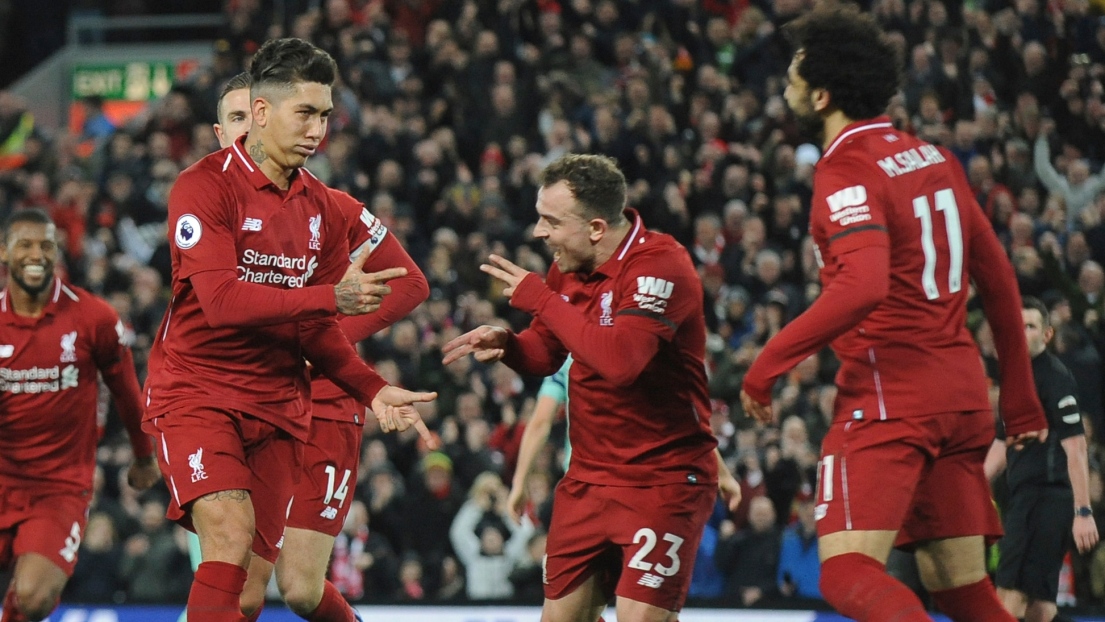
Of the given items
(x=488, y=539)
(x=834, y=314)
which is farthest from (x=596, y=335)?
(x=488, y=539)

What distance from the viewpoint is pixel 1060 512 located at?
27.2ft

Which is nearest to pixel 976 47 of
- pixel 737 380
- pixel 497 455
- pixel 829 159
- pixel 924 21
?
pixel 924 21

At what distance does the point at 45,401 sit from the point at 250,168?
2518 millimetres

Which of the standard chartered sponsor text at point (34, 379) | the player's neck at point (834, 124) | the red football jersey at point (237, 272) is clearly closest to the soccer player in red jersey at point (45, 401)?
the standard chartered sponsor text at point (34, 379)

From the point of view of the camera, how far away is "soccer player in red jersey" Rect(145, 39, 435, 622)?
17.2 ft

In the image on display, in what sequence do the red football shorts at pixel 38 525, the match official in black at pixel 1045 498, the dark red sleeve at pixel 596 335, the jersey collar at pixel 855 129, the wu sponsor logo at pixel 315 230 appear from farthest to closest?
the match official in black at pixel 1045 498 < the red football shorts at pixel 38 525 < the wu sponsor logo at pixel 315 230 < the dark red sleeve at pixel 596 335 < the jersey collar at pixel 855 129

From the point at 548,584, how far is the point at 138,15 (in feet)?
59.6

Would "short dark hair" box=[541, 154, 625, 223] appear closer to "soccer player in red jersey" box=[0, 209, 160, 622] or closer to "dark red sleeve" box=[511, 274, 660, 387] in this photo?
"dark red sleeve" box=[511, 274, 660, 387]

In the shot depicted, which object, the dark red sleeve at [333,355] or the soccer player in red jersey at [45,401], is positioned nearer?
the dark red sleeve at [333,355]

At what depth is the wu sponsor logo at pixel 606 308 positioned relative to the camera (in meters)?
5.77

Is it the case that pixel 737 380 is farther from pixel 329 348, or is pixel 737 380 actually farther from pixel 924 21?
pixel 329 348

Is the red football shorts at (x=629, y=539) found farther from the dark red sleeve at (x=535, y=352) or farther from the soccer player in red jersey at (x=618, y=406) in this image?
the dark red sleeve at (x=535, y=352)

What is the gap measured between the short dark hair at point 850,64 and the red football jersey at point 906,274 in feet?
0.42

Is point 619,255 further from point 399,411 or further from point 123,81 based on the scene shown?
point 123,81
